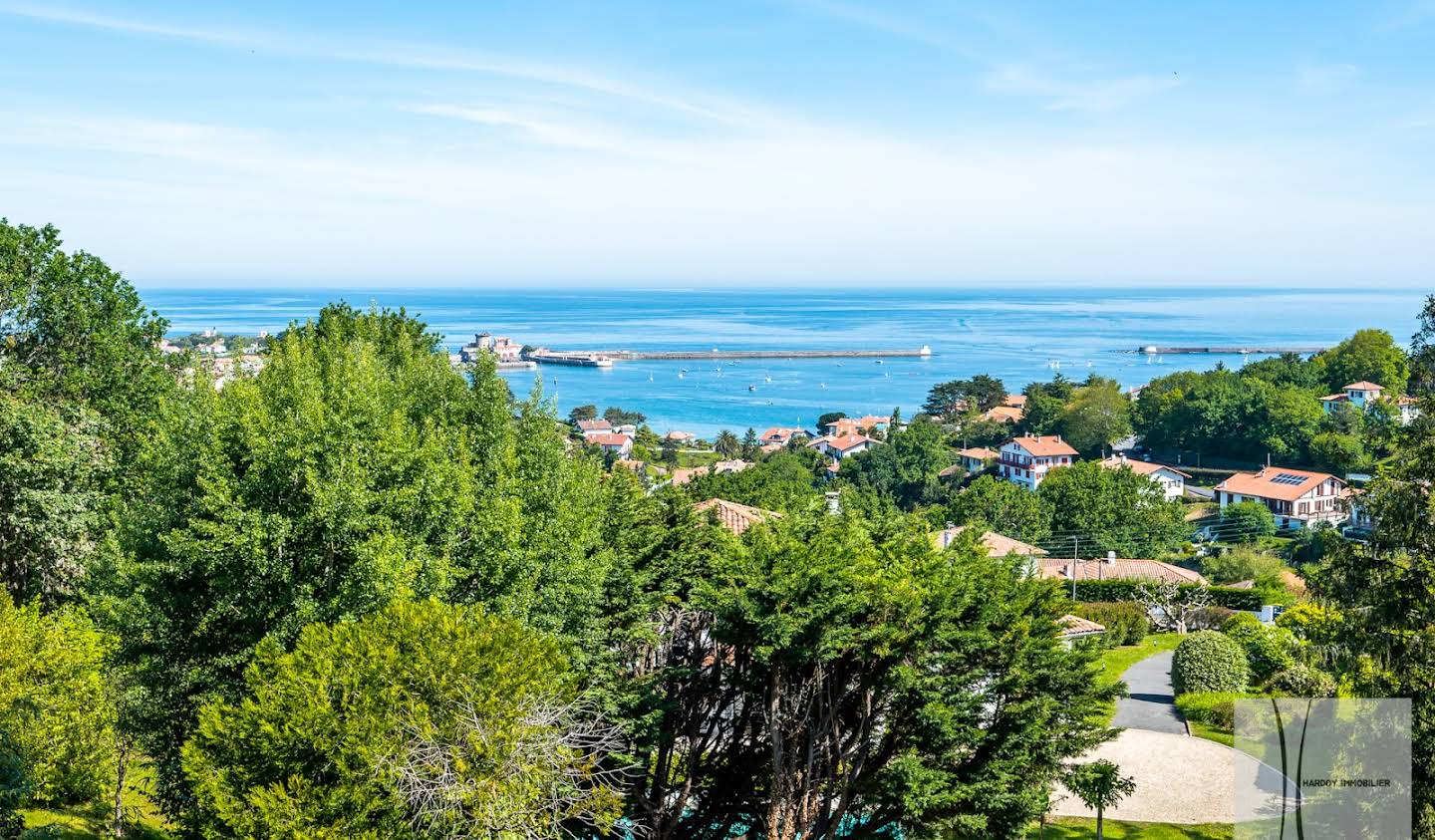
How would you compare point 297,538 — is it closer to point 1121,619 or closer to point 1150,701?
point 1150,701

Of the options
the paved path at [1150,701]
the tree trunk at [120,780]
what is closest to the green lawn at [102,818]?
the tree trunk at [120,780]

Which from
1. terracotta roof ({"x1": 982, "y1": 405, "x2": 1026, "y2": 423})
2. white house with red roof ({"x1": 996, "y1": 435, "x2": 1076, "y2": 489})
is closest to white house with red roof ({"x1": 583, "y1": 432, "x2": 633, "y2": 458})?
white house with red roof ({"x1": 996, "y1": 435, "x2": 1076, "y2": 489})

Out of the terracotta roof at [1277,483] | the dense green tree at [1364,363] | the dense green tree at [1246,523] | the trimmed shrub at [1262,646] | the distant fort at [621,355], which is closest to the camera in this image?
the trimmed shrub at [1262,646]

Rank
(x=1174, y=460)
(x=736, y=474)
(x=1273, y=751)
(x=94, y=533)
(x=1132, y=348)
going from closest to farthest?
(x=1273, y=751) → (x=94, y=533) → (x=736, y=474) → (x=1174, y=460) → (x=1132, y=348)

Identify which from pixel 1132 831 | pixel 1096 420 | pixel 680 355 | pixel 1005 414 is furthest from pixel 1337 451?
pixel 680 355

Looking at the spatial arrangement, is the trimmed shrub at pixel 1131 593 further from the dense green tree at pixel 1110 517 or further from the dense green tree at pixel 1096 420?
the dense green tree at pixel 1096 420

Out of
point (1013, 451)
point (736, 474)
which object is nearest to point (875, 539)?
point (736, 474)

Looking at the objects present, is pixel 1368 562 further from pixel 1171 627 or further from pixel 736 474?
pixel 736 474
